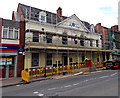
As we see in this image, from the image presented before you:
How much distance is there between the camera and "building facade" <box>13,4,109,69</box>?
15.2m

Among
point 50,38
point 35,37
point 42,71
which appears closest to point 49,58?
point 42,71

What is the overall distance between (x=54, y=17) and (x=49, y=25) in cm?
332

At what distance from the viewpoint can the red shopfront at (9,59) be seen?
44.3ft

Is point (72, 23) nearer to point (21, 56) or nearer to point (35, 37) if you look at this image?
point (35, 37)

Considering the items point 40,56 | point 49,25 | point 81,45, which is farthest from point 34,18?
point 81,45

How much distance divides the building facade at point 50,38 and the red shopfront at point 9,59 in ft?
4.20

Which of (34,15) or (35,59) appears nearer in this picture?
(35,59)

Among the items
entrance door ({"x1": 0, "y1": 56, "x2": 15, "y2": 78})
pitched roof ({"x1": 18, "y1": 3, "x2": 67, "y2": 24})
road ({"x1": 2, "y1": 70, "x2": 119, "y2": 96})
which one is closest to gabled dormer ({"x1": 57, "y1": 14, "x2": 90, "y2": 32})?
pitched roof ({"x1": 18, "y1": 3, "x2": 67, "y2": 24})

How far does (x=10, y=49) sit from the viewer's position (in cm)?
1392

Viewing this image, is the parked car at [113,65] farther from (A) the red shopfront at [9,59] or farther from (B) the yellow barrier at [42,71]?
(A) the red shopfront at [9,59]

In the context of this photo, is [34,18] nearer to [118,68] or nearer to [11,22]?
[11,22]

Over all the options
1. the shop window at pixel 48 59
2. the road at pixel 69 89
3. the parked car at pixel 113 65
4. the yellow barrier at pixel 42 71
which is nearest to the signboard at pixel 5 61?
the yellow barrier at pixel 42 71

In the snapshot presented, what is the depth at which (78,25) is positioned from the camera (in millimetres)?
21656

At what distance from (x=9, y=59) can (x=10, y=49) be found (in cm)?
129
